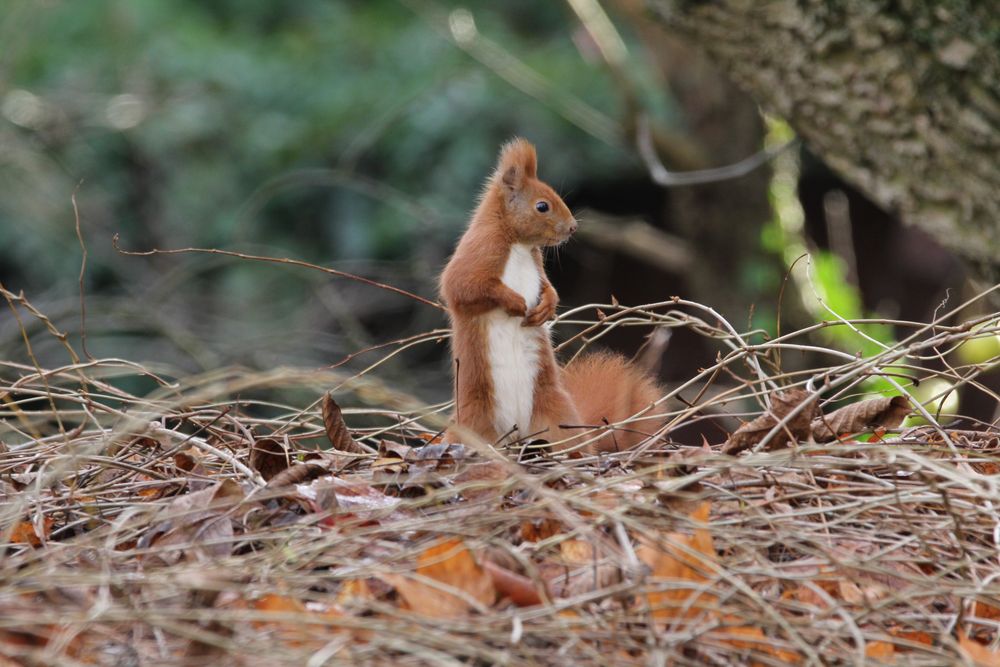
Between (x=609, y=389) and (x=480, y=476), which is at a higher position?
(x=480, y=476)

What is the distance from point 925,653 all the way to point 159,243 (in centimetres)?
495

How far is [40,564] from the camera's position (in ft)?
4.65

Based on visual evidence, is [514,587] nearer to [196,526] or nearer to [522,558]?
[522,558]

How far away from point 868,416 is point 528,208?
795 mm

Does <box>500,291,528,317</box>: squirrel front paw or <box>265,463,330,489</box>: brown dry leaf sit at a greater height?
<box>500,291,528,317</box>: squirrel front paw

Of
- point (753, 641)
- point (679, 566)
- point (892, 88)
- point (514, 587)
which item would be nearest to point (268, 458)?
point (514, 587)

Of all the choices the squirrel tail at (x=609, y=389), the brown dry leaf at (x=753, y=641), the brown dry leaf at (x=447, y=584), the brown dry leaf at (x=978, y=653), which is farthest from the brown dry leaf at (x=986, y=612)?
the squirrel tail at (x=609, y=389)

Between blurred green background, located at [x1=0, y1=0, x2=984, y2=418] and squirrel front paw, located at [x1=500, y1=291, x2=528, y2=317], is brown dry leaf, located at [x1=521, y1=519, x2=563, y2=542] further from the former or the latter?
blurred green background, located at [x1=0, y1=0, x2=984, y2=418]

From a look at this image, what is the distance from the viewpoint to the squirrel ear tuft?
2318mm

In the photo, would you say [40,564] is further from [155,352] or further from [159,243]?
[159,243]

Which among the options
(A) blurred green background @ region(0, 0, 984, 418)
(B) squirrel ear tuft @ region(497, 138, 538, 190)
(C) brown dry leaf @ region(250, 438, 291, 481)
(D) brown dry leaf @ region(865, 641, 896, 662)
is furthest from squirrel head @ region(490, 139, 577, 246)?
(A) blurred green background @ region(0, 0, 984, 418)

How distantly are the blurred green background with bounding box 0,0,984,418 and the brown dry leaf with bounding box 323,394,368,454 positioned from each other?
264 cm

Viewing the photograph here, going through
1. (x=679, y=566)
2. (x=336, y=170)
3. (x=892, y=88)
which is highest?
(x=892, y=88)

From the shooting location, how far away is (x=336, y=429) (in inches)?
75.9
